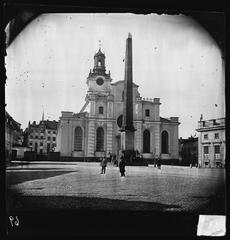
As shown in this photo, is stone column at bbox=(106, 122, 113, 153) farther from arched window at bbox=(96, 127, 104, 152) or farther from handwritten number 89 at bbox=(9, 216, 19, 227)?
handwritten number 89 at bbox=(9, 216, 19, 227)

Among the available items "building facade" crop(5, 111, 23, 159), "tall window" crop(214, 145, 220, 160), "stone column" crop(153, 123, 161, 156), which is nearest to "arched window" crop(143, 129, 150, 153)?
"stone column" crop(153, 123, 161, 156)

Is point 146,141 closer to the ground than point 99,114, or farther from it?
closer to the ground

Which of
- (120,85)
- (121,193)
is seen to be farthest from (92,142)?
(121,193)

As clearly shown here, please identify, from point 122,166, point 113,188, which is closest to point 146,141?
point 122,166

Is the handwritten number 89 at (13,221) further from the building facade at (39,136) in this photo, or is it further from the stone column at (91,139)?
the stone column at (91,139)

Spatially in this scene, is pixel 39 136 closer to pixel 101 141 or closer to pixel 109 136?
Result: pixel 101 141

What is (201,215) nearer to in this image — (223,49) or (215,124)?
(215,124)
